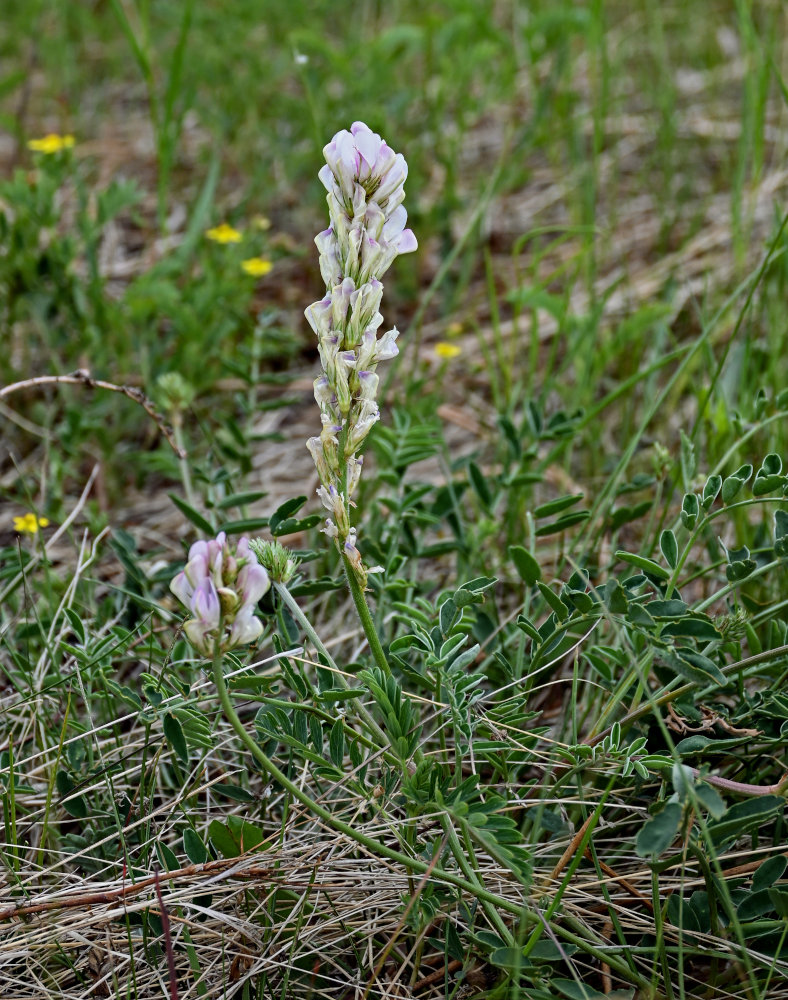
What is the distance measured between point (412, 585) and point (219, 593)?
0.59 meters

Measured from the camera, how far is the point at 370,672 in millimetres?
1389

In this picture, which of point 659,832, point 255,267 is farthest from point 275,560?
point 255,267

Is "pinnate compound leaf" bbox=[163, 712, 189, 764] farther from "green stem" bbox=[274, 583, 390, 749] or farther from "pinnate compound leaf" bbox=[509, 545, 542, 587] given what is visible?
"pinnate compound leaf" bbox=[509, 545, 542, 587]

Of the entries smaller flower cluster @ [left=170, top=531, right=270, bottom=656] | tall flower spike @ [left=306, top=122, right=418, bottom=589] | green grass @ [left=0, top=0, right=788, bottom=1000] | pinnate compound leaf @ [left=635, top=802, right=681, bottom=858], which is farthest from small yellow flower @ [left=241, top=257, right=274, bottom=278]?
pinnate compound leaf @ [left=635, top=802, right=681, bottom=858]

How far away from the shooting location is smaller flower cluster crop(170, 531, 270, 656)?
1.17m

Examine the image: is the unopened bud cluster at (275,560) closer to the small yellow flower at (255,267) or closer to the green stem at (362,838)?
the green stem at (362,838)

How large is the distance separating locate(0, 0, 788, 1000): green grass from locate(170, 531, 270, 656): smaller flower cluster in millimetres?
93

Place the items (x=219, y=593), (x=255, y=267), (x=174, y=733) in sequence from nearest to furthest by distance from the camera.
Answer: (x=219, y=593)
(x=174, y=733)
(x=255, y=267)

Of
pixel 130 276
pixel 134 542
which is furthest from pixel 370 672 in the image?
pixel 130 276

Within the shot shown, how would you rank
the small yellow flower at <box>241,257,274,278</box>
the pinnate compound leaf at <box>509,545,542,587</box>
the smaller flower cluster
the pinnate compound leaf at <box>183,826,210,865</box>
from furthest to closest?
the small yellow flower at <box>241,257,274,278</box> → the pinnate compound leaf at <box>509,545,542,587</box> → the pinnate compound leaf at <box>183,826,210,865</box> → the smaller flower cluster

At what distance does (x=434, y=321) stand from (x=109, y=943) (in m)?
2.55

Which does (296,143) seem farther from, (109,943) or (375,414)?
(109,943)

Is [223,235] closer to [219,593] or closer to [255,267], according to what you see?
[255,267]

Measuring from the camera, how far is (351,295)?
4.13 feet
